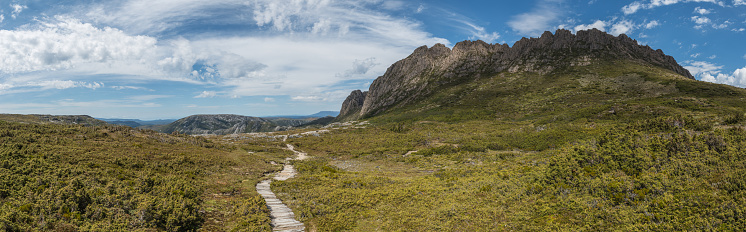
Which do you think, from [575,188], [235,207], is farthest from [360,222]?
[575,188]

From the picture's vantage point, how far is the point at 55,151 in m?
22.2

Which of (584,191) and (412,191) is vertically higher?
(584,191)

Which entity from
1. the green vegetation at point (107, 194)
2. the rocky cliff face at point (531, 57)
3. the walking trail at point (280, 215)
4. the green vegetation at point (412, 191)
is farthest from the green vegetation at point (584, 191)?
the rocky cliff face at point (531, 57)

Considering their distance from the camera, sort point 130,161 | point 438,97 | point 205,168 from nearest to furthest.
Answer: point 130,161 → point 205,168 → point 438,97

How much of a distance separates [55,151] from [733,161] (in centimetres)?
4602

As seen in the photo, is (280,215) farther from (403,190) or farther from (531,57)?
(531,57)

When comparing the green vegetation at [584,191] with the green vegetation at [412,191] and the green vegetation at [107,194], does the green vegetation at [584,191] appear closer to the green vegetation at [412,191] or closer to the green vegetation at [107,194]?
the green vegetation at [412,191]

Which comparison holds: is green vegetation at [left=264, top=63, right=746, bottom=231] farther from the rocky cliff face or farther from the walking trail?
the rocky cliff face

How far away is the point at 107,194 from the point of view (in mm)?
14242

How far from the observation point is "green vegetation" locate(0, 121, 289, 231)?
11.7m

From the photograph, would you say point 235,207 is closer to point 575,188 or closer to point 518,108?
point 575,188

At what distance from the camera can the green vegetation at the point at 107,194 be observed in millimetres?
11719

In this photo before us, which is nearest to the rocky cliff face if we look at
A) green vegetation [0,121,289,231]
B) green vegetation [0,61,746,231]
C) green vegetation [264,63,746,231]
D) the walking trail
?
green vegetation [264,63,746,231]

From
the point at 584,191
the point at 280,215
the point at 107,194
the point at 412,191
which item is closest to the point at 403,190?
the point at 412,191
